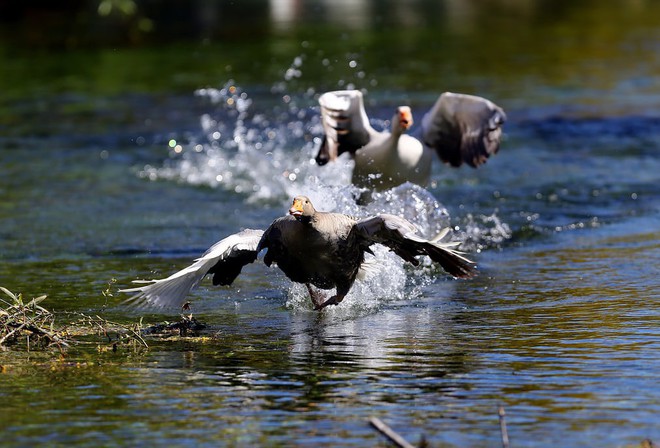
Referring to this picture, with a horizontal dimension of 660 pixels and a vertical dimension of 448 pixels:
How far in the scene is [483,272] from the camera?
33.5ft

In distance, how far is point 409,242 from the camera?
8.09m

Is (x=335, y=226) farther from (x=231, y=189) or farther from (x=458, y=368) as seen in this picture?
(x=231, y=189)

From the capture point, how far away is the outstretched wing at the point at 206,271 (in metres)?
8.40

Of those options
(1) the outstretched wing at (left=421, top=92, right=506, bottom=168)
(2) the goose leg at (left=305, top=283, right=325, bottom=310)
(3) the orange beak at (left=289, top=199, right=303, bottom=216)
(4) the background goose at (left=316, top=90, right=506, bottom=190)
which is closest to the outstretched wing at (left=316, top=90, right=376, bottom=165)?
(4) the background goose at (left=316, top=90, right=506, bottom=190)

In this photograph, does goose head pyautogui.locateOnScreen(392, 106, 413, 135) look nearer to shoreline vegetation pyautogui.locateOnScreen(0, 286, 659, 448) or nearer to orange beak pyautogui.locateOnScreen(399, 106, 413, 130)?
orange beak pyautogui.locateOnScreen(399, 106, 413, 130)

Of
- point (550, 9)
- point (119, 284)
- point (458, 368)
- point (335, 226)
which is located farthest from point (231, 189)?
point (550, 9)

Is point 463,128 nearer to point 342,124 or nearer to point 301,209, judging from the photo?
point 342,124

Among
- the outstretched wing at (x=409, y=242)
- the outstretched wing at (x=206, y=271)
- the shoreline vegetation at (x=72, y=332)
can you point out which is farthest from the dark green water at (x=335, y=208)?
the outstretched wing at (x=409, y=242)

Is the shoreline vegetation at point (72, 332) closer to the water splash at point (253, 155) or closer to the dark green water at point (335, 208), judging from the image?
the dark green water at point (335, 208)

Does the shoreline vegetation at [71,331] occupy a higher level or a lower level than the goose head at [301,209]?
lower

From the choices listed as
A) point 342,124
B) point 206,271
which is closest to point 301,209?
point 206,271

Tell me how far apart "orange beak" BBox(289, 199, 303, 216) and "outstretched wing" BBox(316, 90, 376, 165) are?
10.5 ft

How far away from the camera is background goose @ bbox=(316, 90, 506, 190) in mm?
11430

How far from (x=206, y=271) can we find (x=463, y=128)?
12.4 ft
